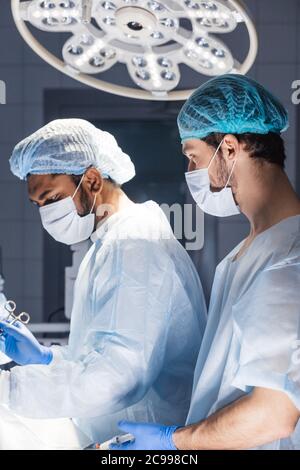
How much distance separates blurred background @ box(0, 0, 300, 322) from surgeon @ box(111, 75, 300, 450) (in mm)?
438

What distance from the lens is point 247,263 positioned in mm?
1407

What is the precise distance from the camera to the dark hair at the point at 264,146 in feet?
4.61

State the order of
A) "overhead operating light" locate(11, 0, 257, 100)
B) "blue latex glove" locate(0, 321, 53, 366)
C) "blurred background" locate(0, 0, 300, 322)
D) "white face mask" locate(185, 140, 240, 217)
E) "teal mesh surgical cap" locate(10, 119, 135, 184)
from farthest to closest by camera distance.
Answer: "blurred background" locate(0, 0, 300, 322), "teal mesh surgical cap" locate(10, 119, 135, 184), "blue latex glove" locate(0, 321, 53, 366), "white face mask" locate(185, 140, 240, 217), "overhead operating light" locate(11, 0, 257, 100)

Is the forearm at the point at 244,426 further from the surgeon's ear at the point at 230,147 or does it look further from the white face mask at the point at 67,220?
the white face mask at the point at 67,220

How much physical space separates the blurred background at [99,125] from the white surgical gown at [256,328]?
0.44 metres

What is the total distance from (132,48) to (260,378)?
31.6 inches

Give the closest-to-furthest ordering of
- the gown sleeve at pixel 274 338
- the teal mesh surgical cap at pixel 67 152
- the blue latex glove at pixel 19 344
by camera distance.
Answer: the gown sleeve at pixel 274 338 < the blue latex glove at pixel 19 344 < the teal mesh surgical cap at pixel 67 152

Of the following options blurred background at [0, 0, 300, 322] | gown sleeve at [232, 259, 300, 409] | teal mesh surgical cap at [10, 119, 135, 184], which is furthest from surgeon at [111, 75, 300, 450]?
blurred background at [0, 0, 300, 322]

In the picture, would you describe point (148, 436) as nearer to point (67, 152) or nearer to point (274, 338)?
point (274, 338)

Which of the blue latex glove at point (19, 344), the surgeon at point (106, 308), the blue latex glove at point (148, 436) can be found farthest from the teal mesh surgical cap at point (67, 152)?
the blue latex glove at point (148, 436)

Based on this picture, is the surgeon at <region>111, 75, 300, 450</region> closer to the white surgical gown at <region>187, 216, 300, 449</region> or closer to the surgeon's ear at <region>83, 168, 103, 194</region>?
the white surgical gown at <region>187, 216, 300, 449</region>

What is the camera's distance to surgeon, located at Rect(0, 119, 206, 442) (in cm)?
143
